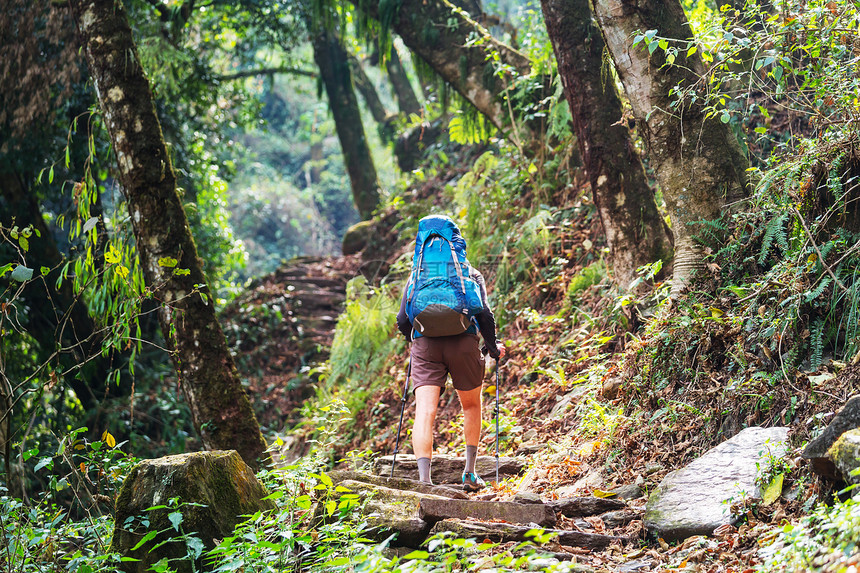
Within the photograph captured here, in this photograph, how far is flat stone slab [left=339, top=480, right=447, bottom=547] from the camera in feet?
13.0

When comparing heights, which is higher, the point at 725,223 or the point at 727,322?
the point at 725,223

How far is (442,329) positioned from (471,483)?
3.99ft

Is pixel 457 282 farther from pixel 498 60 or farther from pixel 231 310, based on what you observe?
pixel 231 310

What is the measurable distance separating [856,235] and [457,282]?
268 centimetres

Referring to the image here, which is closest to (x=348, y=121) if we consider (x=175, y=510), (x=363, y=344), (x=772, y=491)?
(x=363, y=344)

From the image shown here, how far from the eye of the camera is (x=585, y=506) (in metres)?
4.57

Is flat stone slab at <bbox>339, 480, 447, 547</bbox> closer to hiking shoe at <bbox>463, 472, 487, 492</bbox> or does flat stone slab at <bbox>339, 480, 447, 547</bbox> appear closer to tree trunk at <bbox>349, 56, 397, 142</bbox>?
hiking shoe at <bbox>463, 472, 487, 492</bbox>

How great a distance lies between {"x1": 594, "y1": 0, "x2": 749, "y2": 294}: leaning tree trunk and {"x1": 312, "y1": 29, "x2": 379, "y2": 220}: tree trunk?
1165cm

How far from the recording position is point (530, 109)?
10469mm

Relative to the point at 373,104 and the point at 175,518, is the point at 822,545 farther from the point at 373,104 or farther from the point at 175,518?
the point at 373,104

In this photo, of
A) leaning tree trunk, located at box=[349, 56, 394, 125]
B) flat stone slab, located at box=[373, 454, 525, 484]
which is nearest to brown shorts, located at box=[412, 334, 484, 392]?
flat stone slab, located at box=[373, 454, 525, 484]

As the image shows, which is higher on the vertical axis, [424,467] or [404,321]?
[404,321]

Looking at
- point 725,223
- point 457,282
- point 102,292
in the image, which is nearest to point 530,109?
point 725,223

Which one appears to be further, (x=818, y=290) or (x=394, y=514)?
(x=818, y=290)
